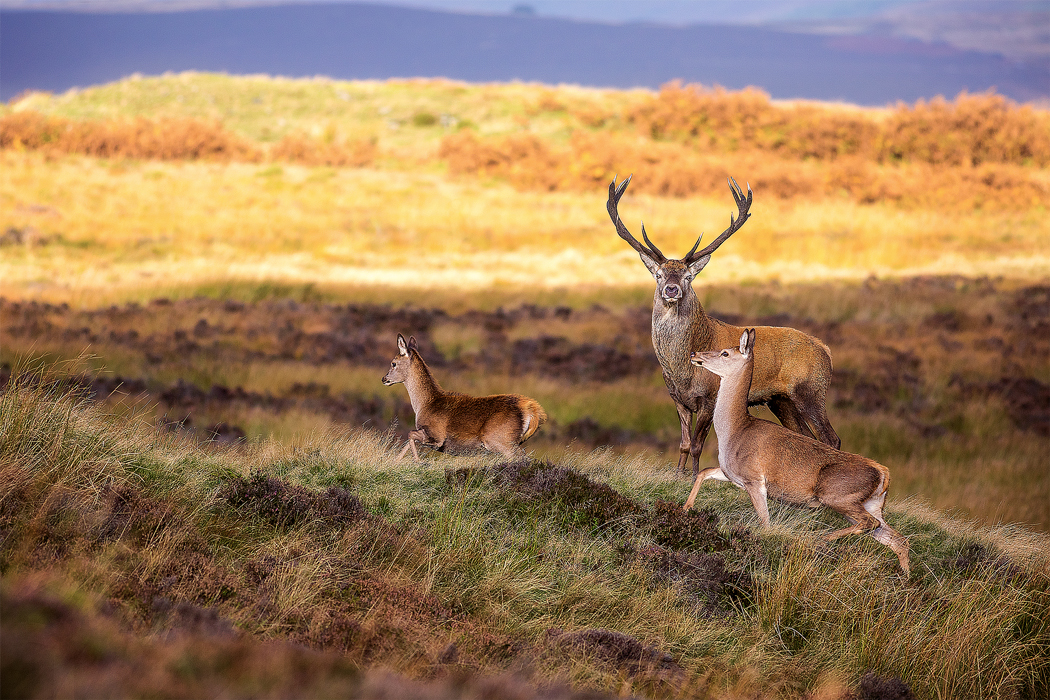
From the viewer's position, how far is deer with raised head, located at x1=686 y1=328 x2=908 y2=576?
249 inches

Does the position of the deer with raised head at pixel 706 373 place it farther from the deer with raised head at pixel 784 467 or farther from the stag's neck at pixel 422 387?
the stag's neck at pixel 422 387

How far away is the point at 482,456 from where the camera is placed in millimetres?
7832

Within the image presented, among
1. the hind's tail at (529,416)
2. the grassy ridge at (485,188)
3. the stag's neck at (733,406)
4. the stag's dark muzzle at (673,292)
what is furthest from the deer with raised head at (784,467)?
the grassy ridge at (485,188)

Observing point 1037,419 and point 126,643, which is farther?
point 1037,419

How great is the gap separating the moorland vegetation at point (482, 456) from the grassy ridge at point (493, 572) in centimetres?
3

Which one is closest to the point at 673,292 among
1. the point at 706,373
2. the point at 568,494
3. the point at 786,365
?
the point at 706,373

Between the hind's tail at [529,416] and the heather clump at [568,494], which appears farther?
the hind's tail at [529,416]

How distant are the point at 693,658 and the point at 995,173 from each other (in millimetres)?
46837

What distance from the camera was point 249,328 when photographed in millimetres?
18609

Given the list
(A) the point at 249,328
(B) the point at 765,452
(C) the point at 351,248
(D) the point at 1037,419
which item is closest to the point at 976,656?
(B) the point at 765,452

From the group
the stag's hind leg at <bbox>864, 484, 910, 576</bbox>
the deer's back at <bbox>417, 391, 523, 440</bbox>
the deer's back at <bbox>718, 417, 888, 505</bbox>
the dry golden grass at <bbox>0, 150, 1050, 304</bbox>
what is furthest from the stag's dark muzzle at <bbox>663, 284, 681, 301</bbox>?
the dry golden grass at <bbox>0, 150, 1050, 304</bbox>

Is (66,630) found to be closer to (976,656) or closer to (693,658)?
(693,658)

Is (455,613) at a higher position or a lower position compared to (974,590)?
higher

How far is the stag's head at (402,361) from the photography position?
8219mm
